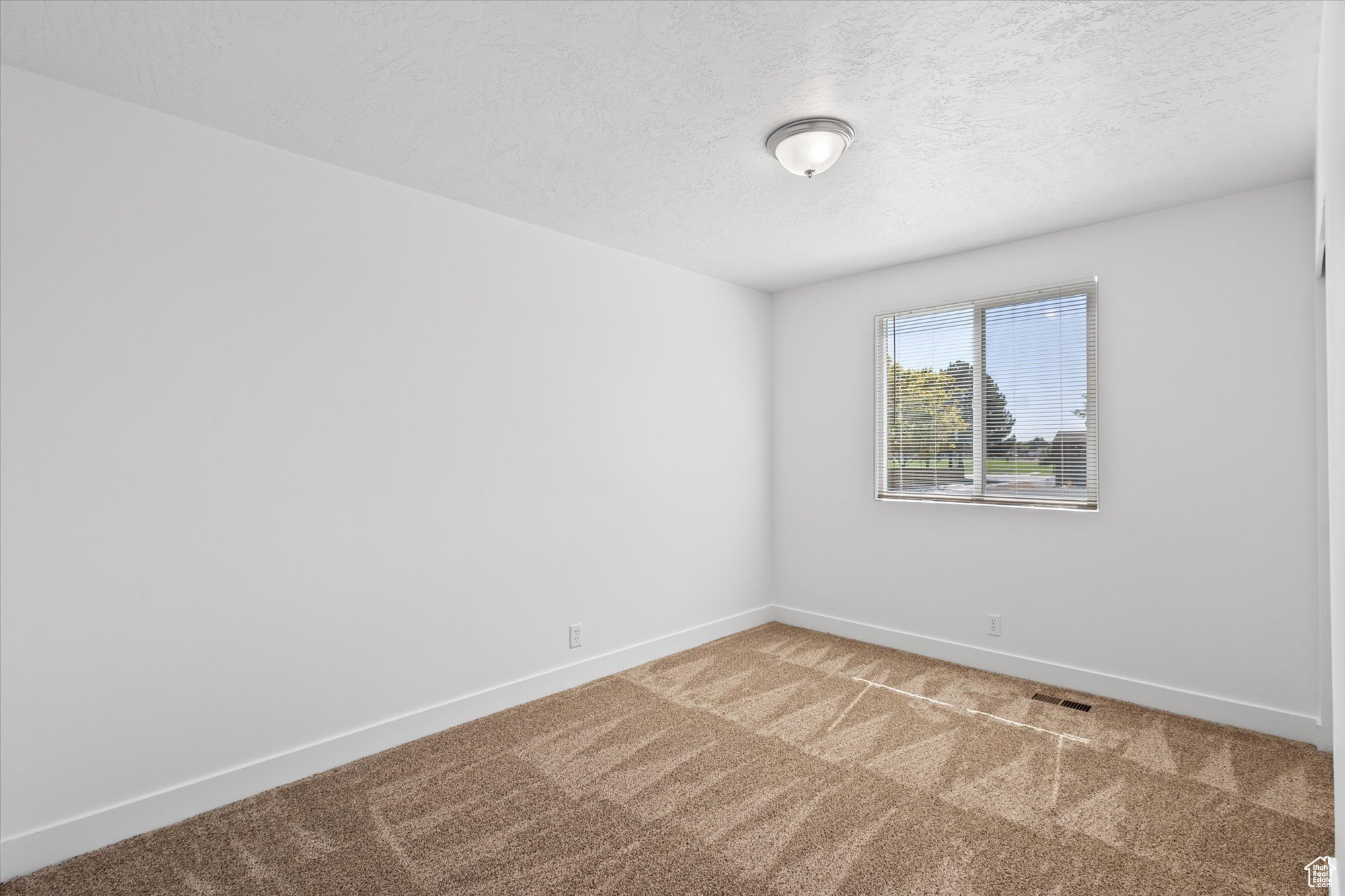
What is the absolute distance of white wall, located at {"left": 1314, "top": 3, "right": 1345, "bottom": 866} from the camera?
137cm

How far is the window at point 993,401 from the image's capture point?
3633 mm

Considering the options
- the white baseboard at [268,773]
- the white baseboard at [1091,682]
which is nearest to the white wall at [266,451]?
the white baseboard at [268,773]

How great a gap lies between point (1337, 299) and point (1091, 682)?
2.69 meters

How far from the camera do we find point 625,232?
3699 mm

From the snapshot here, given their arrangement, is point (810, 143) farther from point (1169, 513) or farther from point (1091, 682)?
point (1091, 682)

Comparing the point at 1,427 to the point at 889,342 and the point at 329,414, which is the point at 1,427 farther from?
the point at 889,342

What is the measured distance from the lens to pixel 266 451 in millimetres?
2648

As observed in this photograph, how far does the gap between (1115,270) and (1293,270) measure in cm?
72

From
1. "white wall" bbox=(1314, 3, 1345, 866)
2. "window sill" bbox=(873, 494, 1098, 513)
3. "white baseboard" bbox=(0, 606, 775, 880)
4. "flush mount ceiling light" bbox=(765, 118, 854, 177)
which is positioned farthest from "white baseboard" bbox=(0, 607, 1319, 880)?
"flush mount ceiling light" bbox=(765, 118, 854, 177)

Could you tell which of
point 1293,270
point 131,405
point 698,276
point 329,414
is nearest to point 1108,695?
point 1293,270

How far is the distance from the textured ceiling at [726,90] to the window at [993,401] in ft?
2.50

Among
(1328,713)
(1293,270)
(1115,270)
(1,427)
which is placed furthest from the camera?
(1115,270)

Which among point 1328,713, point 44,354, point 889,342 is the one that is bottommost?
point 1328,713

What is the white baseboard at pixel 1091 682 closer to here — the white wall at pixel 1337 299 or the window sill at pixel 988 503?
the window sill at pixel 988 503
